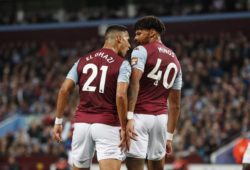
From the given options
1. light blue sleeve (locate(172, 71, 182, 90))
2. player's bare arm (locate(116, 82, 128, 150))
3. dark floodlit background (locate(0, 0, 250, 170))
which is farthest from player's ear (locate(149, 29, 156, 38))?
dark floodlit background (locate(0, 0, 250, 170))

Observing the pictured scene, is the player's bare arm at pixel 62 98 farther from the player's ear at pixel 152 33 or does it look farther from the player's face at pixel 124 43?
the player's ear at pixel 152 33

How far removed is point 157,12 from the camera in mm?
29656

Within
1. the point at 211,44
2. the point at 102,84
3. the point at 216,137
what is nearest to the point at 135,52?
the point at 102,84

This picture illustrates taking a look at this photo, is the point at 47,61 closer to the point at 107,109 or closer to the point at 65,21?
the point at 65,21

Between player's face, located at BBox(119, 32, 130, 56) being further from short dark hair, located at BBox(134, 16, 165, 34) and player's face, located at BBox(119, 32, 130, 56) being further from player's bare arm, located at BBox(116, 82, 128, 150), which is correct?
player's bare arm, located at BBox(116, 82, 128, 150)

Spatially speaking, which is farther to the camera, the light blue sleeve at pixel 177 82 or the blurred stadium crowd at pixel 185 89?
the blurred stadium crowd at pixel 185 89

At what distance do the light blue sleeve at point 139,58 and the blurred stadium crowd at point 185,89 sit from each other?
6.83 metres

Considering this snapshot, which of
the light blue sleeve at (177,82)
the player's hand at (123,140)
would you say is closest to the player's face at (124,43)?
the light blue sleeve at (177,82)

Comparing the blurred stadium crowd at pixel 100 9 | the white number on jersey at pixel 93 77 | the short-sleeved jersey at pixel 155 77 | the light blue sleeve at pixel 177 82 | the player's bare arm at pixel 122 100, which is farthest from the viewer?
the blurred stadium crowd at pixel 100 9

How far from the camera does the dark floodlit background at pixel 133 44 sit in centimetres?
1875

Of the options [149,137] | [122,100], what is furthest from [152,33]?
[149,137]

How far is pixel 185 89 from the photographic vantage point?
22.7 meters

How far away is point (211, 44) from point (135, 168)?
1787 cm

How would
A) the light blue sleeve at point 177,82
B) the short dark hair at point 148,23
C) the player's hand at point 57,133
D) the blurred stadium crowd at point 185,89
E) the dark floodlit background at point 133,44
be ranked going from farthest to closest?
the blurred stadium crowd at point 185,89
the dark floodlit background at point 133,44
the light blue sleeve at point 177,82
the short dark hair at point 148,23
the player's hand at point 57,133
